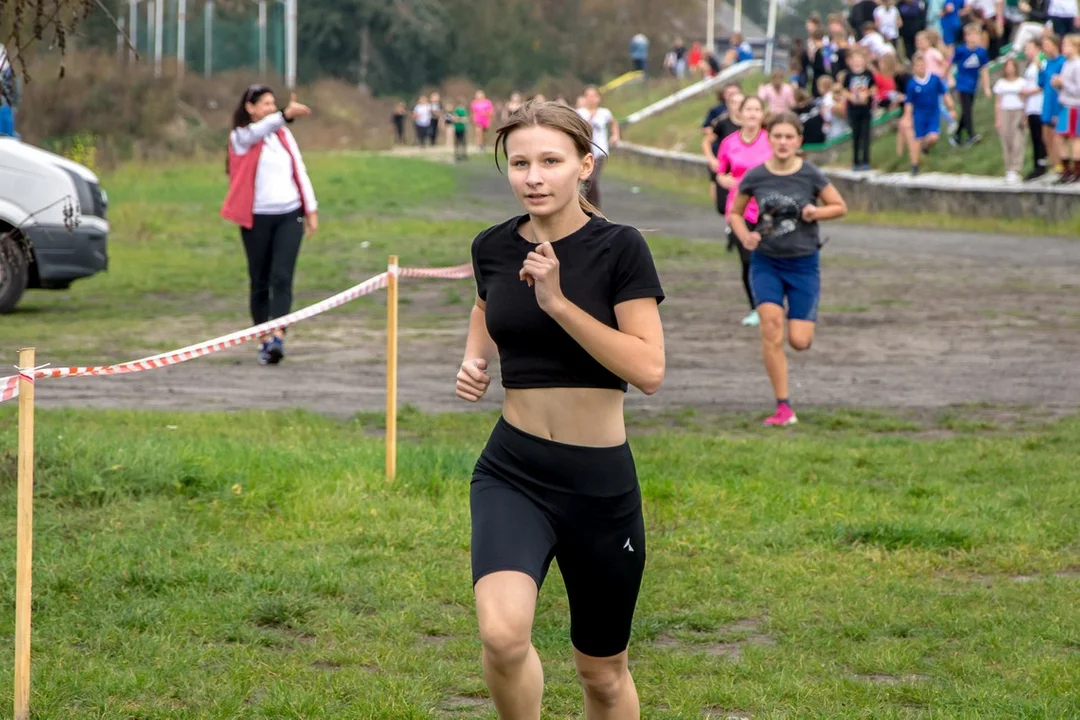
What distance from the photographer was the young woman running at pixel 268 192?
12078 millimetres

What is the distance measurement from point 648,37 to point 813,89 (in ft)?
251

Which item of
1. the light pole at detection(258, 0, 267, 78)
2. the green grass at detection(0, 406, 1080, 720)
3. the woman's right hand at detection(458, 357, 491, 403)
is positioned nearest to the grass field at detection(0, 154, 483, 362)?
the green grass at detection(0, 406, 1080, 720)

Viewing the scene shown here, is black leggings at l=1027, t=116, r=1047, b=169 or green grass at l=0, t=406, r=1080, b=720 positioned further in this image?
black leggings at l=1027, t=116, r=1047, b=169

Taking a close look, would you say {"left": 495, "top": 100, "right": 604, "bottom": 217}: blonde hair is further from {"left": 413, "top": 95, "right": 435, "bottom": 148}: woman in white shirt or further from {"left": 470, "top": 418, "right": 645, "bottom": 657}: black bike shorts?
{"left": 413, "top": 95, "right": 435, "bottom": 148}: woman in white shirt

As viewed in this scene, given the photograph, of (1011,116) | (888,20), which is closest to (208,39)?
(888,20)

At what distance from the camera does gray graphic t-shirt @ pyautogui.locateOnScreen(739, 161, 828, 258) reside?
982cm

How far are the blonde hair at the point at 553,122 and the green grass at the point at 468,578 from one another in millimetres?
1984

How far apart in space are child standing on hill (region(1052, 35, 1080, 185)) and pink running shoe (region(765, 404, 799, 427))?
13453 mm

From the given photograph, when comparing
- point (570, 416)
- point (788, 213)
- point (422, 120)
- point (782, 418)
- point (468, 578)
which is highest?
point (422, 120)

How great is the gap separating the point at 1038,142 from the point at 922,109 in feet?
10.8

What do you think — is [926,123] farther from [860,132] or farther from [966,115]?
[860,132]

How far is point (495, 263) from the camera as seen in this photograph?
169 inches

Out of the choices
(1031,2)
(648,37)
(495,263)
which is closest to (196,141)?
(1031,2)

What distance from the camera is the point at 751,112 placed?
12.7 meters
